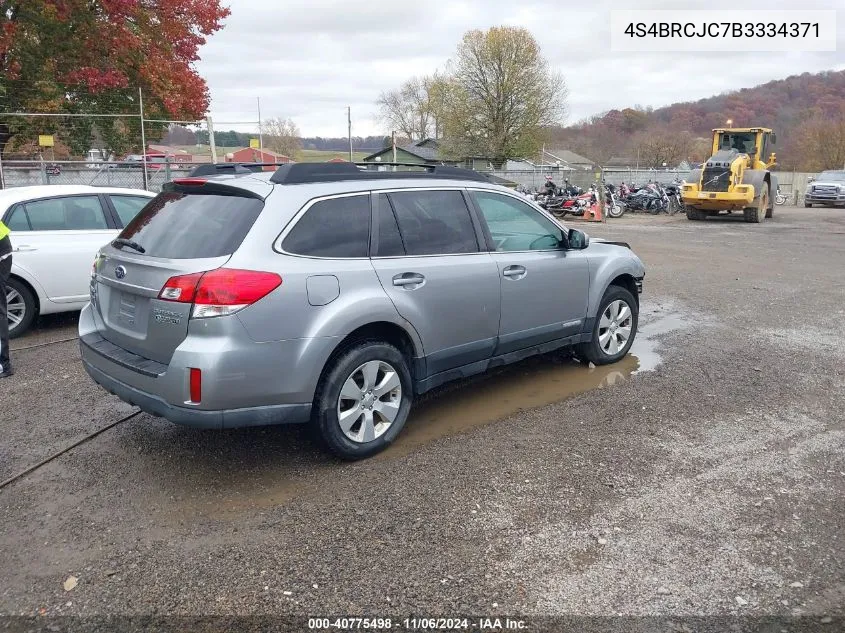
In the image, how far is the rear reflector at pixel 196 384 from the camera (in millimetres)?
3447

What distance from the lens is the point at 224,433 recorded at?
4.56 meters

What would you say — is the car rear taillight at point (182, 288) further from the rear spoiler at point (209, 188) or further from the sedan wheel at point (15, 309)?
the sedan wheel at point (15, 309)

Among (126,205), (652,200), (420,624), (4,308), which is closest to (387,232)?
(420,624)

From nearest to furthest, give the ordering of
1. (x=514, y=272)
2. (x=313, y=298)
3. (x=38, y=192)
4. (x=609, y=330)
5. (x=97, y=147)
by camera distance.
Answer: (x=313, y=298) → (x=514, y=272) → (x=609, y=330) → (x=38, y=192) → (x=97, y=147)

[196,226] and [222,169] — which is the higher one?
[222,169]

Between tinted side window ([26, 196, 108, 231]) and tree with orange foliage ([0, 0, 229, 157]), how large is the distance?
1088cm

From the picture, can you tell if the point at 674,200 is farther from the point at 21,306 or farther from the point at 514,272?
the point at 21,306

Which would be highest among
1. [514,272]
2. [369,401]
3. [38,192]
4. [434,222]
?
[38,192]

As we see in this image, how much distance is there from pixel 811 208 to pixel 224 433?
34205mm

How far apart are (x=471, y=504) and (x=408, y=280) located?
54.7 inches

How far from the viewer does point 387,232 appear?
4250 mm

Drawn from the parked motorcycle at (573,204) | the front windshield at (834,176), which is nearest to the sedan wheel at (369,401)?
the parked motorcycle at (573,204)

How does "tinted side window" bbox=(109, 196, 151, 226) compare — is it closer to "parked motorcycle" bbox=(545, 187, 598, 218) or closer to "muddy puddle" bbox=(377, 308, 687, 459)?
"muddy puddle" bbox=(377, 308, 687, 459)

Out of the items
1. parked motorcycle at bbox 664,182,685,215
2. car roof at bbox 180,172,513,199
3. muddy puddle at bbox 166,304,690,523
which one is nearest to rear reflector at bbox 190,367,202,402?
muddy puddle at bbox 166,304,690,523
